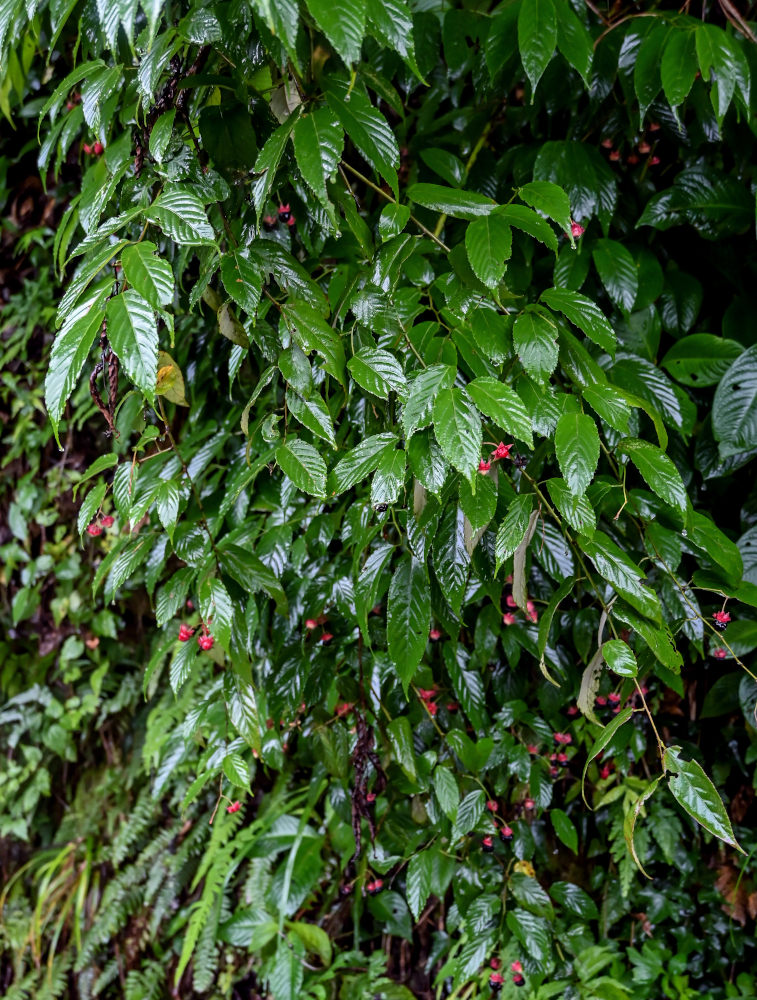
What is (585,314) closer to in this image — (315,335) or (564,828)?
(315,335)

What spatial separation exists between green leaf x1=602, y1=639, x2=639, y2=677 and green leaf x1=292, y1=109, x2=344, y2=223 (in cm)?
58

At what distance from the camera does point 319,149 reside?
79 centimetres

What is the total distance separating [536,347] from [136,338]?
0.43m

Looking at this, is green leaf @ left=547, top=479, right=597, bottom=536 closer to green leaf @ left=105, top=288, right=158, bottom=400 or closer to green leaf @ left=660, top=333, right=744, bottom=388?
green leaf @ left=105, top=288, right=158, bottom=400

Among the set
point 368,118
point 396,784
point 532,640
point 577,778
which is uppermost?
point 368,118

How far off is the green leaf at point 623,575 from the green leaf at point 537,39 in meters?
0.61

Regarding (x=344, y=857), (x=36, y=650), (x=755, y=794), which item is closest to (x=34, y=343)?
(x=36, y=650)

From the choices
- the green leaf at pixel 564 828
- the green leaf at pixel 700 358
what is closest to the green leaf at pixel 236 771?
the green leaf at pixel 564 828

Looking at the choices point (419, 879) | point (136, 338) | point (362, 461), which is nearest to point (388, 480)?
point (362, 461)

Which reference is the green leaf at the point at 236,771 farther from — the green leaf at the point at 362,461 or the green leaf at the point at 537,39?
the green leaf at the point at 537,39

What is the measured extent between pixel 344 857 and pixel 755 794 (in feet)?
2.67

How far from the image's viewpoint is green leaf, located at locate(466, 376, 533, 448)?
0.78 meters

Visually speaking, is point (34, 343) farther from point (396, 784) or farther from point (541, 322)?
point (541, 322)

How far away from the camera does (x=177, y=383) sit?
1065mm
